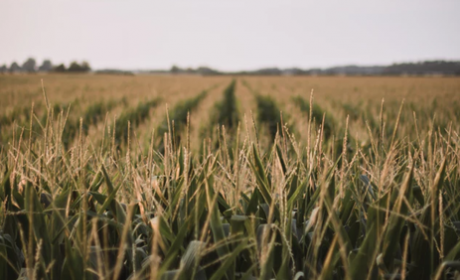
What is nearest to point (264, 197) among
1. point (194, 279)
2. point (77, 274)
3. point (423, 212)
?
point (194, 279)

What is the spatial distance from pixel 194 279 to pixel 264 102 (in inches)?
493

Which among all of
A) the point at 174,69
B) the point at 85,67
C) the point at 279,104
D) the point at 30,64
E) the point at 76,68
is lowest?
the point at 279,104

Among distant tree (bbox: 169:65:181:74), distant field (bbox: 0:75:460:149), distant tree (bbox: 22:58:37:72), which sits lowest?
distant field (bbox: 0:75:460:149)

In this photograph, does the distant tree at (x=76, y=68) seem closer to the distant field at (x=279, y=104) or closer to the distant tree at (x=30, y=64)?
the distant tree at (x=30, y=64)

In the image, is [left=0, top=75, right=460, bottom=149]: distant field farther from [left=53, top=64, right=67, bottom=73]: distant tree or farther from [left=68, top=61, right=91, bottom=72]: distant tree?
[left=68, top=61, right=91, bottom=72]: distant tree

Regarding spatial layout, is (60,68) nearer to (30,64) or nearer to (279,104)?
(30,64)

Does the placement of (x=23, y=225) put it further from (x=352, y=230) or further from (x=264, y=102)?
(x=264, y=102)

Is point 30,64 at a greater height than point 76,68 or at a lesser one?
greater

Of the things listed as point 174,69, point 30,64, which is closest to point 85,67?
point 174,69

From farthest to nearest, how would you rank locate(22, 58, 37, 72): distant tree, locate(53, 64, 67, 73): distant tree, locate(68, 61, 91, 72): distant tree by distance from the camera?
locate(22, 58, 37, 72): distant tree, locate(68, 61, 91, 72): distant tree, locate(53, 64, 67, 73): distant tree

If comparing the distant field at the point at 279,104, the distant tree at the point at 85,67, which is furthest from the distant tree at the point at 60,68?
the distant field at the point at 279,104

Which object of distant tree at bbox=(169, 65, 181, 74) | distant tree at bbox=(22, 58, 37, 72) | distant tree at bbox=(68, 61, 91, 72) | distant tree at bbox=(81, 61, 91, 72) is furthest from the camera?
distant tree at bbox=(169, 65, 181, 74)

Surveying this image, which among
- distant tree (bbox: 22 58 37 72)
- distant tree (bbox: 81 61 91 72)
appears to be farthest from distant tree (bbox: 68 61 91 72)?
distant tree (bbox: 22 58 37 72)

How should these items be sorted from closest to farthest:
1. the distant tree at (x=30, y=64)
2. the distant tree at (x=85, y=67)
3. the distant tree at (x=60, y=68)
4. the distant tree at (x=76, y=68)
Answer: the distant tree at (x=60, y=68)
the distant tree at (x=76, y=68)
the distant tree at (x=85, y=67)
the distant tree at (x=30, y=64)
